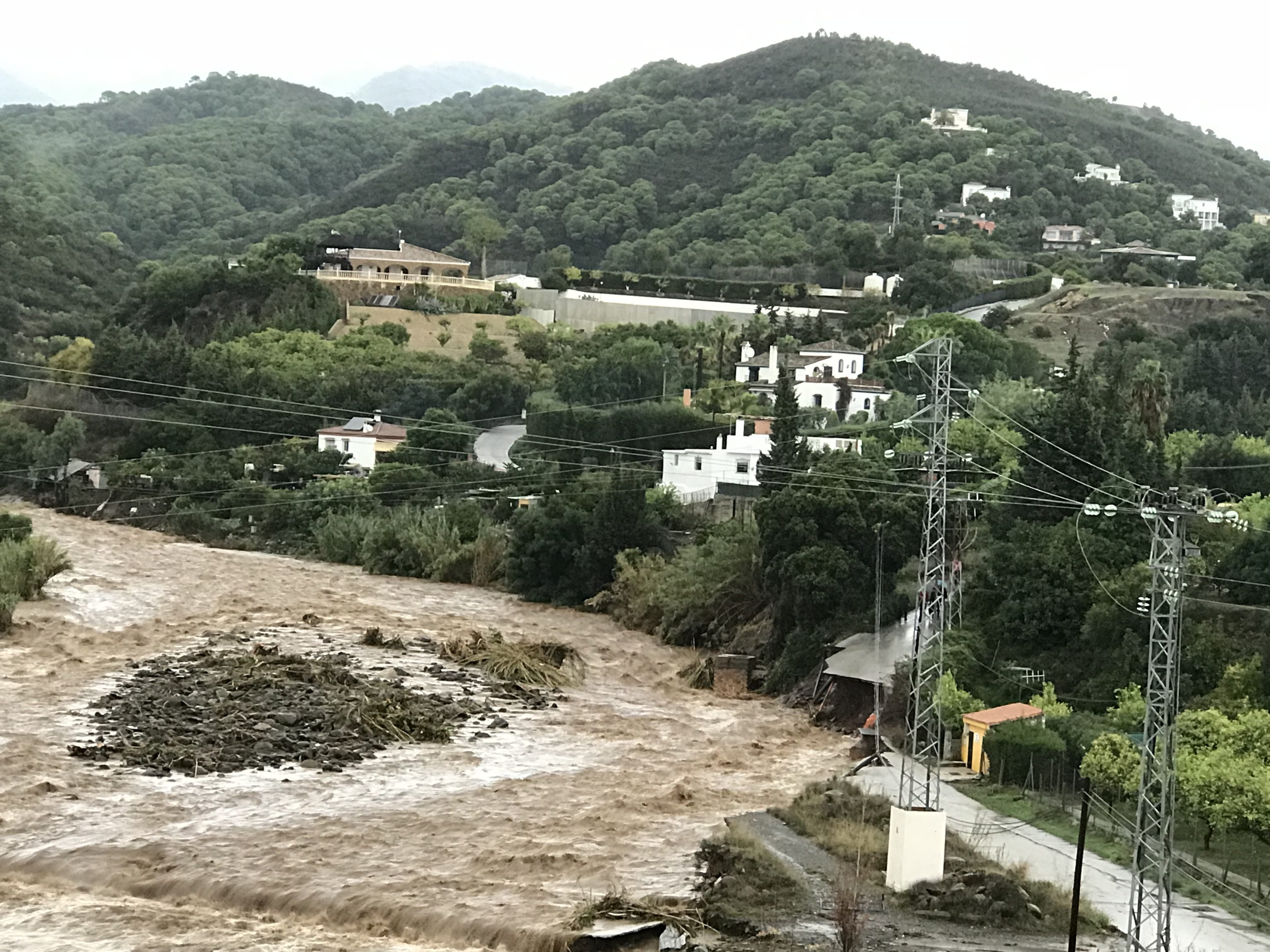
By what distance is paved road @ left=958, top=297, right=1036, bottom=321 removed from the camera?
84812 mm

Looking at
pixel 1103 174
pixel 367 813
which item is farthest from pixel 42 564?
pixel 1103 174

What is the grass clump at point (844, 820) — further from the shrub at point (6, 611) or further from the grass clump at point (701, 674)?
the shrub at point (6, 611)

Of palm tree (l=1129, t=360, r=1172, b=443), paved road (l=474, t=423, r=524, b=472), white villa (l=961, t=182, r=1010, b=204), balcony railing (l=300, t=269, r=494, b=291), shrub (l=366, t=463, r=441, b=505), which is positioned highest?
white villa (l=961, t=182, r=1010, b=204)

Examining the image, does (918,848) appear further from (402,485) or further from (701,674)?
(402,485)

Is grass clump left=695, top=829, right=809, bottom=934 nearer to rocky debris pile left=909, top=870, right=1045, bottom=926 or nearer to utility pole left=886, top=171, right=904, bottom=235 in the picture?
rocky debris pile left=909, top=870, right=1045, bottom=926

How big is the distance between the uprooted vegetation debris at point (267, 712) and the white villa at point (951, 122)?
10720cm

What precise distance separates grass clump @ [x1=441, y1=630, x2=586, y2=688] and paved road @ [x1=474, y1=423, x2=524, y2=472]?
2105 centimetres

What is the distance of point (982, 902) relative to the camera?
2266cm

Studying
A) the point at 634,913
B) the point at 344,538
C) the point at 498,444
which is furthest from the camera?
the point at 498,444

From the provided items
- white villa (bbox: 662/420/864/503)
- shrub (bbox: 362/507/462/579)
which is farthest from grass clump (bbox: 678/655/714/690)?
shrub (bbox: 362/507/462/579)

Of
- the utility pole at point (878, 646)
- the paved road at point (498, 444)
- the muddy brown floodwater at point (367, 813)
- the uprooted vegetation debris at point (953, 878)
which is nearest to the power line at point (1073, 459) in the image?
the utility pole at point (878, 646)

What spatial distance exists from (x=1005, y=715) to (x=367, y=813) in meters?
11.6

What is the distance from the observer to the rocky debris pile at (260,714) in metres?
32.0

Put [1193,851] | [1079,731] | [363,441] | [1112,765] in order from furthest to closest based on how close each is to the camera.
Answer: [363,441]
[1079,731]
[1112,765]
[1193,851]
